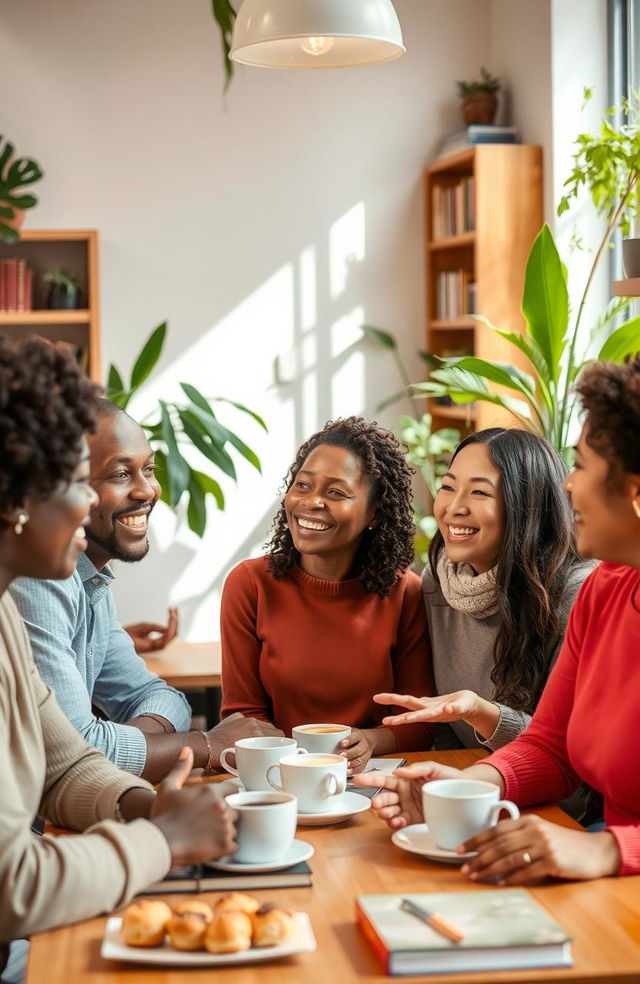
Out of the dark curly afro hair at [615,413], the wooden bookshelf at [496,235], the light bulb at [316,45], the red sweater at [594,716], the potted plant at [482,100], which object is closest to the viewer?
the dark curly afro hair at [615,413]

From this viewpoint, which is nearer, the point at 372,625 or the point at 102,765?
the point at 102,765

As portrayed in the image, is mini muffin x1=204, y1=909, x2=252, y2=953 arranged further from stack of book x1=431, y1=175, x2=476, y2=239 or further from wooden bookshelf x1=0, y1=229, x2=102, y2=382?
stack of book x1=431, y1=175, x2=476, y2=239

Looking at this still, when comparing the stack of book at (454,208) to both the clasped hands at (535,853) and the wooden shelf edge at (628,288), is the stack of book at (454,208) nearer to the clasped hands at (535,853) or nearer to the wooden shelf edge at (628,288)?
the wooden shelf edge at (628,288)

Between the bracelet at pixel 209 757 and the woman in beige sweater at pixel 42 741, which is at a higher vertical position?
the woman in beige sweater at pixel 42 741

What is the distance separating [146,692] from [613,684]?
96 cm

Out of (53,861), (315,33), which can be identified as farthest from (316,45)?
(53,861)

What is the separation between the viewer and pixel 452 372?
3400 millimetres

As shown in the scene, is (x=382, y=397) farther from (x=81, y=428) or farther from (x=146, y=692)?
(x=81, y=428)

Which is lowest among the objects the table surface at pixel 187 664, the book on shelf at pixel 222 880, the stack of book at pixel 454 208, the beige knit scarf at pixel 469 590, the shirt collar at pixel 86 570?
the table surface at pixel 187 664

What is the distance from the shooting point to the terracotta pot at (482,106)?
15.5ft

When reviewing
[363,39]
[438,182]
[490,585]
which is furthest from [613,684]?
[438,182]

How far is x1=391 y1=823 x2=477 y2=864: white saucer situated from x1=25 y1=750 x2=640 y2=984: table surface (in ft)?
0.04

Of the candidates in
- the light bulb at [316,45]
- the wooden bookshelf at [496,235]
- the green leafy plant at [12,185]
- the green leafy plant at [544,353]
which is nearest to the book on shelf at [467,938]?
the light bulb at [316,45]

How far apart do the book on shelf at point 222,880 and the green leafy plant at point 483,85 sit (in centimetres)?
394
